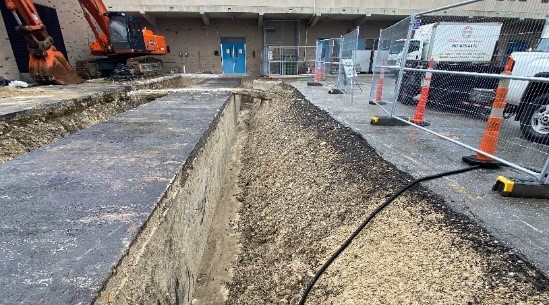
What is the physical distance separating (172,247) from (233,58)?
20349 millimetres

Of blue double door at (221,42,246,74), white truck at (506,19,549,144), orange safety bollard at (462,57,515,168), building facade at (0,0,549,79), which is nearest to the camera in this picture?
orange safety bollard at (462,57,515,168)

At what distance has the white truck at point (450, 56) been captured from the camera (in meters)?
5.80

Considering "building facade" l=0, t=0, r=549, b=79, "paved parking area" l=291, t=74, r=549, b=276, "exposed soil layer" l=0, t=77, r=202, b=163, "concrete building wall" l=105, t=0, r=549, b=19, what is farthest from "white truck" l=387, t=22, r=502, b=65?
"concrete building wall" l=105, t=0, r=549, b=19

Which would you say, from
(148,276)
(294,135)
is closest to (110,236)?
(148,276)

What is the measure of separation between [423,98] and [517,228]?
3.33 m

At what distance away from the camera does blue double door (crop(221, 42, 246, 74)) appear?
20.8 meters

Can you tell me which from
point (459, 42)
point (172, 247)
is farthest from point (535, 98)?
point (459, 42)

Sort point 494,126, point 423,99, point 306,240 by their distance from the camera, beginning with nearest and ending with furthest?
point 306,240 → point 494,126 → point 423,99

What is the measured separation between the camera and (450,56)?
9.88 meters

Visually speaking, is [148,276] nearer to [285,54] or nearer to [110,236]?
[110,236]

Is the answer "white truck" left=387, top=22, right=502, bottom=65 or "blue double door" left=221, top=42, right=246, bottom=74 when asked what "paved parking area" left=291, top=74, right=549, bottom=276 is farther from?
"blue double door" left=221, top=42, right=246, bottom=74

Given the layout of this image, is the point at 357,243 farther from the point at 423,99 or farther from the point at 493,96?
the point at 423,99

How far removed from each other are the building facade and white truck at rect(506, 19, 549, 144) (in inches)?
599

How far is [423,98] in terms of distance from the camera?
5.04 m
